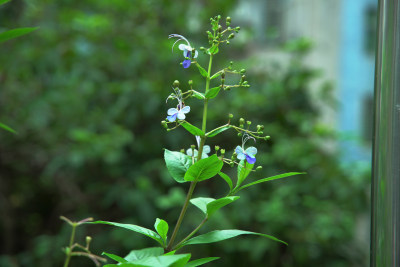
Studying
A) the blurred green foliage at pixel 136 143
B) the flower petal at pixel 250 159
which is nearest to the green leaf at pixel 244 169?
the flower petal at pixel 250 159

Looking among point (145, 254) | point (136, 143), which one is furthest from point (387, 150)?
point (136, 143)

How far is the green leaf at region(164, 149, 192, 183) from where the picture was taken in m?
0.35

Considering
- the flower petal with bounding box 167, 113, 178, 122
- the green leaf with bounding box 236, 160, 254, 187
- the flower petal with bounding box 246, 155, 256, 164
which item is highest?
the flower petal with bounding box 167, 113, 178, 122

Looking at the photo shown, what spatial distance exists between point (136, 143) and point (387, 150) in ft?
5.92

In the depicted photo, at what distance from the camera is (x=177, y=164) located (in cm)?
36

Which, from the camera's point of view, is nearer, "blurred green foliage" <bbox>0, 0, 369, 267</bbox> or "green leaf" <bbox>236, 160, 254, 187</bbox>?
"green leaf" <bbox>236, 160, 254, 187</bbox>

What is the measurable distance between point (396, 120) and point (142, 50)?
71.5 inches

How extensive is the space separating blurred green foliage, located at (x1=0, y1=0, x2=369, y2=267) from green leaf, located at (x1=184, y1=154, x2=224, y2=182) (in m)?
1.52

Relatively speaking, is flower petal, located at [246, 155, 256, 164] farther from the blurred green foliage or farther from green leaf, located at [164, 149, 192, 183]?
the blurred green foliage

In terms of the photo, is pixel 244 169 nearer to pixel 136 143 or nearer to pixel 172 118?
pixel 172 118

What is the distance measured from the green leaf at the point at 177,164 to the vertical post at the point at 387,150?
0.14m

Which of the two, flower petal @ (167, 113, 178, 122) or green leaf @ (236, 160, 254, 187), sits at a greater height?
flower petal @ (167, 113, 178, 122)

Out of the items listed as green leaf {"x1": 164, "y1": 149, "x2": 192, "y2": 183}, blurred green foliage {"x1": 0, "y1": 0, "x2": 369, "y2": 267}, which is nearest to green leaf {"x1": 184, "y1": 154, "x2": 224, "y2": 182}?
green leaf {"x1": 164, "y1": 149, "x2": 192, "y2": 183}

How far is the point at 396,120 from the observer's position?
0.32 metres
